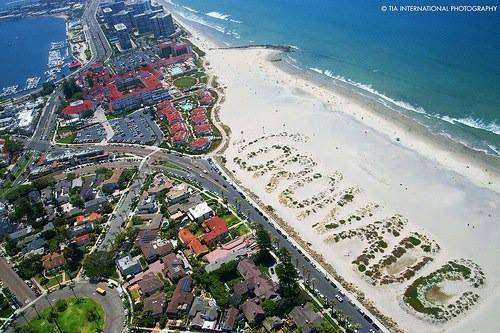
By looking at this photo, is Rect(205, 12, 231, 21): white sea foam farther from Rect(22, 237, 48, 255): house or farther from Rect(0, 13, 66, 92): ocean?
Rect(22, 237, 48, 255): house

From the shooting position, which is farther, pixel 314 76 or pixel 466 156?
pixel 314 76

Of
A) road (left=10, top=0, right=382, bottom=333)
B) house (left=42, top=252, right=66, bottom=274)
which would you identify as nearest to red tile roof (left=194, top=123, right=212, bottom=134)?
road (left=10, top=0, right=382, bottom=333)

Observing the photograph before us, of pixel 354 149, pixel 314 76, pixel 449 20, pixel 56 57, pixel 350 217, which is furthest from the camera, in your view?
pixel 56 57

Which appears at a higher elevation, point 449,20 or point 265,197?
point 449,20

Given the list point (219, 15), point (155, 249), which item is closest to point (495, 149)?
point (155, 249)

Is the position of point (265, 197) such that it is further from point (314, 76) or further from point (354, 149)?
point (314, 76)

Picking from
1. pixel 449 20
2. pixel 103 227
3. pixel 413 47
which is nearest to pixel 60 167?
pixel 103 227
